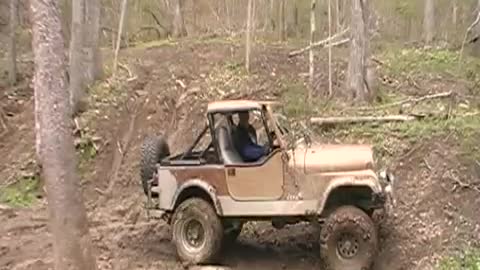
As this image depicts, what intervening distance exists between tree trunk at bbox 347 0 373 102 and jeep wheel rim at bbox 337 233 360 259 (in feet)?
17.5

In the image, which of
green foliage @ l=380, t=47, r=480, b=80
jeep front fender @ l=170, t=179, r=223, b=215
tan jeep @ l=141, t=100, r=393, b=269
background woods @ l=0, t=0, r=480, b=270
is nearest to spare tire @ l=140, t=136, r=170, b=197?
tan jeep @ l=141, t=100, r=393, b=269

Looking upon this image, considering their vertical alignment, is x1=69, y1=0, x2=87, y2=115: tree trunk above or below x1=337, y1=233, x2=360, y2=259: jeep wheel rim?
above

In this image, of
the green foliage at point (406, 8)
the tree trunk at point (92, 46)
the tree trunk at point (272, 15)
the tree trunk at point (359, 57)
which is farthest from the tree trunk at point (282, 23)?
the tree trunk at point (359, 57)

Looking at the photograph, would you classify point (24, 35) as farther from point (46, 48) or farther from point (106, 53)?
point (46, 48)

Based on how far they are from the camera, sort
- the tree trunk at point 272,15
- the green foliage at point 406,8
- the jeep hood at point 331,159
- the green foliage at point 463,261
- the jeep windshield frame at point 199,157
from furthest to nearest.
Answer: the green foliage at point 406,8 < the tree trunk at point 272,15 < the jeep windshield frame at point 199,157 < the jeep hood at point 331,159 < the green foliage at point 463,261

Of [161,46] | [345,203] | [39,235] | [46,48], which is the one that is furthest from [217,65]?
[46,48]

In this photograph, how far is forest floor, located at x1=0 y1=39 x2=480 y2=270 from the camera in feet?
35.9

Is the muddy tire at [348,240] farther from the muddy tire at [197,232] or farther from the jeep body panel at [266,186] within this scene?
the muddy tire at [197,232]

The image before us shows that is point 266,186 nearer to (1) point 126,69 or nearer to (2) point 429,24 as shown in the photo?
(1) point 126,69

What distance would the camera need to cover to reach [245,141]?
11039mm

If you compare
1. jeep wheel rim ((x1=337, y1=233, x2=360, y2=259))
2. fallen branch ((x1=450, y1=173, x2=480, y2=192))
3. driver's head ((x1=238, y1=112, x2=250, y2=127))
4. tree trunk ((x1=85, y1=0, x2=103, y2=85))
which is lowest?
jeep wheel rim ((x1=337, y1=233, x2=360, y2=259))

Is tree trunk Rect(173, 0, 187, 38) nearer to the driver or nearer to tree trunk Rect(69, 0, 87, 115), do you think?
tree trunk Rect(69, 0, 87, 115)

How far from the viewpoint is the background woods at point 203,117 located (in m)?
9.24

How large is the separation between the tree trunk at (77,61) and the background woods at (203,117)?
32 millimetres
